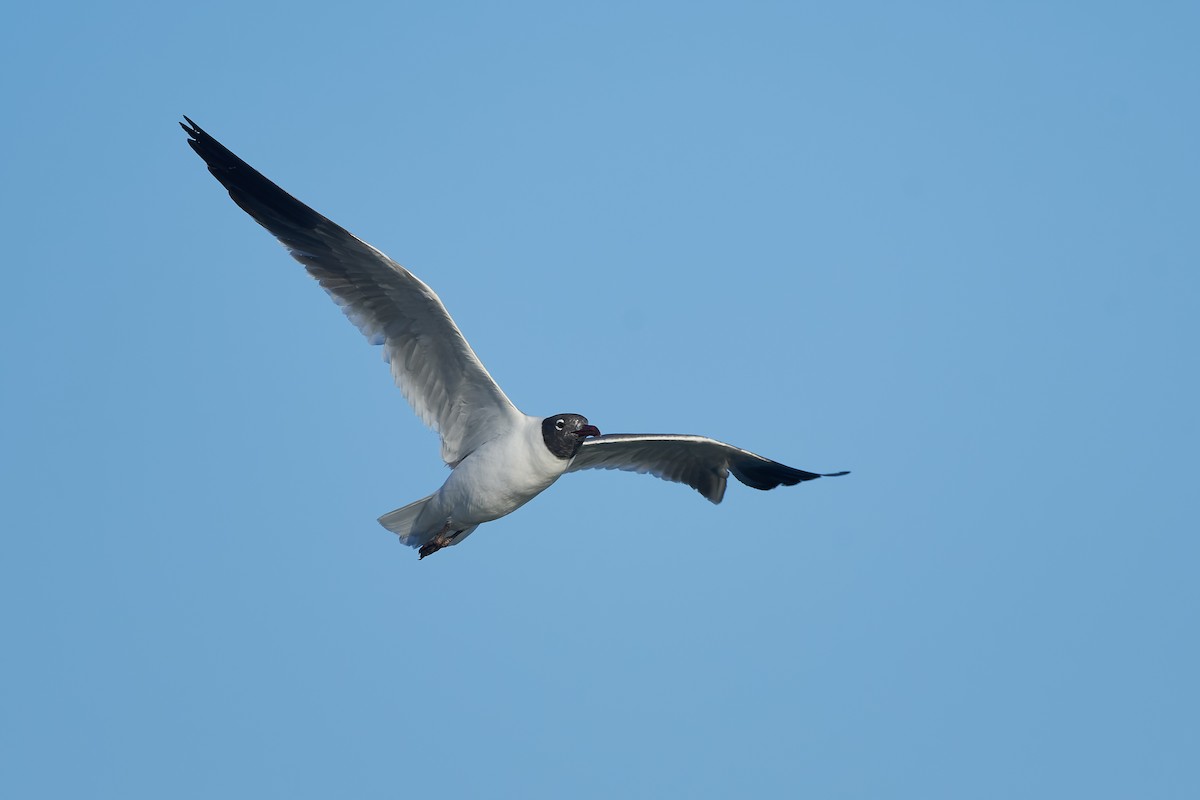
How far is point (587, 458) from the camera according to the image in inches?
592

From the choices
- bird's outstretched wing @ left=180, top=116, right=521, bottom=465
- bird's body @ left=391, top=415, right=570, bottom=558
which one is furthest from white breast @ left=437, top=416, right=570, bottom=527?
bird's outstretched wing @ left=180, top=116, right=521, bottom=465

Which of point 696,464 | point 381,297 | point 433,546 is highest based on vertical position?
point 381,297

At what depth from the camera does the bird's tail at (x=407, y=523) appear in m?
13.9

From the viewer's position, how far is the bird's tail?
1390cm

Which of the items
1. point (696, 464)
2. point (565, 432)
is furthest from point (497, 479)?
point (696, 464)

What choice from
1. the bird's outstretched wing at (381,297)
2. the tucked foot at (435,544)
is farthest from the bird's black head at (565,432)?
the tucked foot at (435,544)

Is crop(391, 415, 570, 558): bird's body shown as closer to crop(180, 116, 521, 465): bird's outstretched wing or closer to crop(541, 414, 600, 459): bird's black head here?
crop(541, 414, 600, 459): bird's black head

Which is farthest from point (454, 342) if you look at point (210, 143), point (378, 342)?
point (210, 143)

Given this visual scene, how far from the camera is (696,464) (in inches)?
619

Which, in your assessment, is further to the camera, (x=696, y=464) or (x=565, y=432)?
(x=696, y=464)

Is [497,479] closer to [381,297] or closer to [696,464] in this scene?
[381,297]

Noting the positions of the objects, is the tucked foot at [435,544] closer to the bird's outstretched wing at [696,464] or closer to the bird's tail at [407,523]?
the bird's tail at [407,523]

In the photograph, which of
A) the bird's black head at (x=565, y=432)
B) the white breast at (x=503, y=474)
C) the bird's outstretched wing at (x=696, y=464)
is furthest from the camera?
the bird's outstretched wing at (x=696, y=464)

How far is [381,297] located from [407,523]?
2313 millimetres
